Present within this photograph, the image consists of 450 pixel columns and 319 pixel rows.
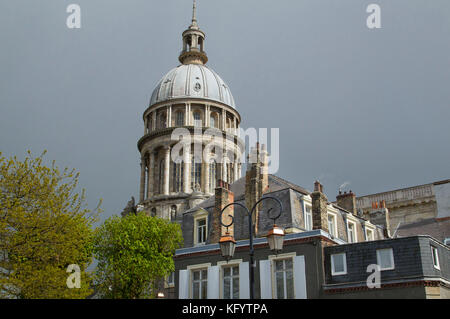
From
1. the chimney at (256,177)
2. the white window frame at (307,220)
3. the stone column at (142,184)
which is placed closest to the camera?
the white window frame at (307,220)

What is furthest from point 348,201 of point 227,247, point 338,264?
point 227,247

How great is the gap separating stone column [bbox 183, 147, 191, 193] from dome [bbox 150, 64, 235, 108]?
7.22 meters

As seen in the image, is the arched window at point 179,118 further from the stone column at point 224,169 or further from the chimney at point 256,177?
the chimney at point 256,177

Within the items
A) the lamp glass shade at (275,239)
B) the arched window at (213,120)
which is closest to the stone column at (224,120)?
the arched window at (213,120)

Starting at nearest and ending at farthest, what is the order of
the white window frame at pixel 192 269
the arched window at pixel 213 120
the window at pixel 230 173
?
1. the white window frame at pixel 192 269
2. the window at pixel 230 173
3. the arched window at pixel 213 120

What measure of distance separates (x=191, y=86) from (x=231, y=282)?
130ft

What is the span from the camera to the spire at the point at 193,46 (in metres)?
68.9

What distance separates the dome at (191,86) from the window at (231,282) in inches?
1476

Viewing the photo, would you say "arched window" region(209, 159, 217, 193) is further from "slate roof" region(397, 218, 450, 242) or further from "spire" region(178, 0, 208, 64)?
"slate roof" region(397, 218, 450, 242)

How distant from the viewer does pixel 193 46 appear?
7006 cm

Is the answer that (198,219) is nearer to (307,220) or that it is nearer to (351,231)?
(307,220)

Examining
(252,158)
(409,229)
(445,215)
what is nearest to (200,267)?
(252,158)
